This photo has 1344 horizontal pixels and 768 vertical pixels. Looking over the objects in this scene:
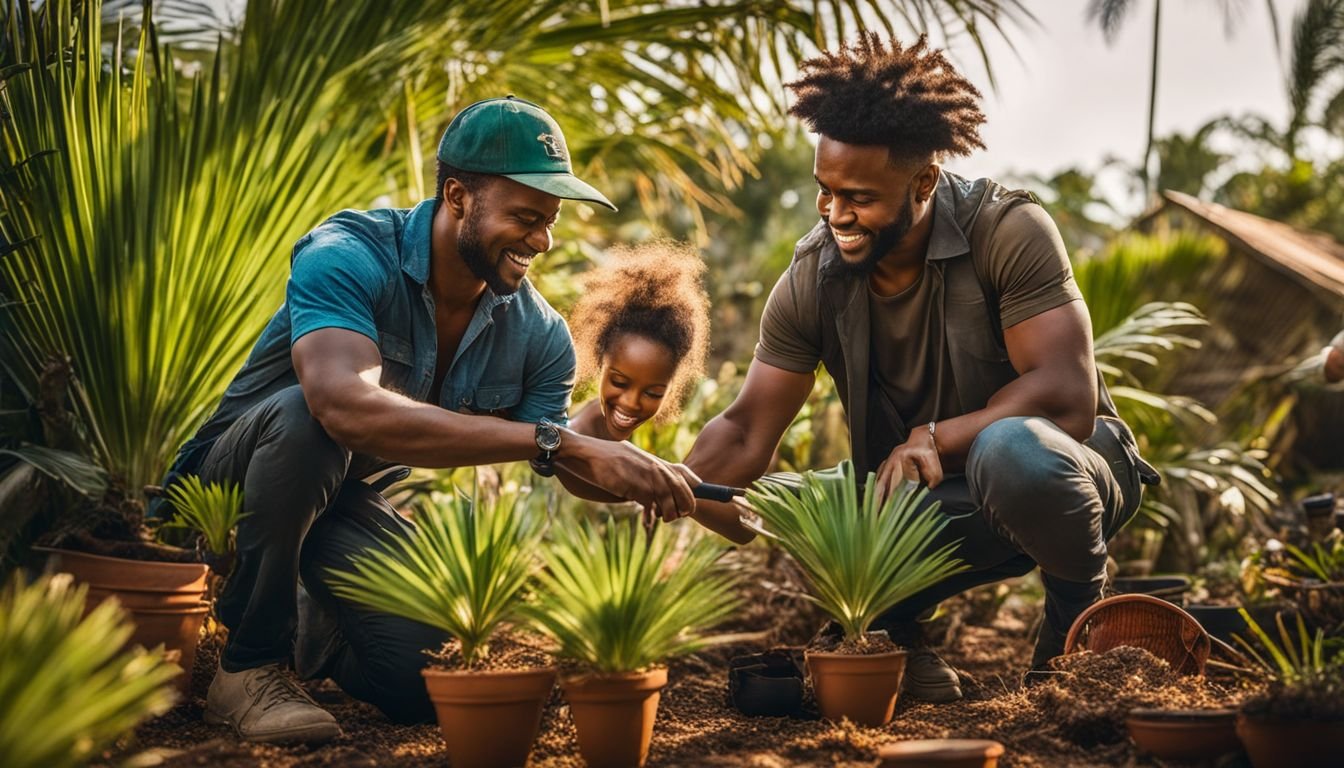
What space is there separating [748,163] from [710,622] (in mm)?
3280

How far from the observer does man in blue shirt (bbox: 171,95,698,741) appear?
8.75ft

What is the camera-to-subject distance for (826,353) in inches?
138

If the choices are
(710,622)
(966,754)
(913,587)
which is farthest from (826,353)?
(966,754)

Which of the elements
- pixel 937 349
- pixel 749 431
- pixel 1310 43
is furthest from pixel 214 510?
pixel 1310 43

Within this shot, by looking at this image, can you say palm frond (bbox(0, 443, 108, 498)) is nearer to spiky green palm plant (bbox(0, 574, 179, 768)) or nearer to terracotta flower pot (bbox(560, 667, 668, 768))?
spiky green palm plant (bbox(0, 574, 179, 768))

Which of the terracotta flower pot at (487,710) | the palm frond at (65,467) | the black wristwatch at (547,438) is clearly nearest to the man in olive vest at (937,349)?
the black wristwatch at (547,438)

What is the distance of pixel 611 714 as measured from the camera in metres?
2.19

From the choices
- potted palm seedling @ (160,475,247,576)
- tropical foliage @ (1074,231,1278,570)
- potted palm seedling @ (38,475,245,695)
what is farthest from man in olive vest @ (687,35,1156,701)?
tropical foliage @ (1074,231,1278,570)

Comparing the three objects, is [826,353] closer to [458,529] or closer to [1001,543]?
[1001,543]

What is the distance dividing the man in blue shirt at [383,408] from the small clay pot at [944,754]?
33.0 inches

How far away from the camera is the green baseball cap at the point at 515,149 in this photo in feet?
9.98

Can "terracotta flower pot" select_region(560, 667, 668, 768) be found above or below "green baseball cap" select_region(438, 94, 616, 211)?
below

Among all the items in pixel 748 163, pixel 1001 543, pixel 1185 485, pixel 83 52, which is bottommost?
pixel 1185 485

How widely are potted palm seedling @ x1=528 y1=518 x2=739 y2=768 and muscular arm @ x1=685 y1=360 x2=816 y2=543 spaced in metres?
1.04
